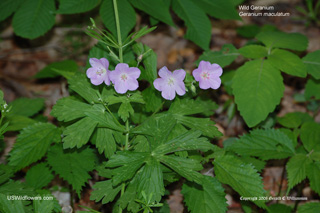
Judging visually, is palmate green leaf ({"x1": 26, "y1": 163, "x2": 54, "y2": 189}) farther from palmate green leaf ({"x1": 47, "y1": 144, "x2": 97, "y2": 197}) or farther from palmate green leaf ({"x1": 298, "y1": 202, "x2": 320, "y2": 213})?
palmate green leaf ({"x1": 298, "y1": 202, "x2": 320, "y2": 213})

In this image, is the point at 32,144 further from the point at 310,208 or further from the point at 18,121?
the point at 310,208

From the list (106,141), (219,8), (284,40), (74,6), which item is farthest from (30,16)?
(284,40)

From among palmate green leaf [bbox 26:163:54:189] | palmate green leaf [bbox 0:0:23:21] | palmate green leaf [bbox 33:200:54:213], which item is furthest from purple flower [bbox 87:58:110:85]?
palmate green leaf [bbox 0:0:23:21]

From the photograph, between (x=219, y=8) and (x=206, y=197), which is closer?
(x=206, y=197)

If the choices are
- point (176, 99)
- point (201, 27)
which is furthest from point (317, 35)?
point (176, 99)

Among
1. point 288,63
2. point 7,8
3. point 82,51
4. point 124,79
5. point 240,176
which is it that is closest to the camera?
point 124,79

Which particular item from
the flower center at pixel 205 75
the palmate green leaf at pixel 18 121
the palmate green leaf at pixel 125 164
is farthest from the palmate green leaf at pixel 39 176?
the flower center at pixel 205 75
